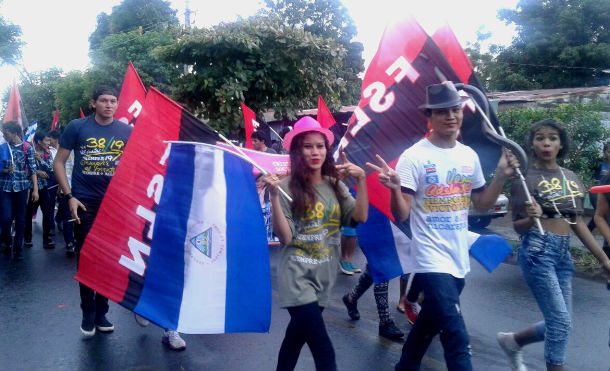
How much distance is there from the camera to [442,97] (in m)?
3.51

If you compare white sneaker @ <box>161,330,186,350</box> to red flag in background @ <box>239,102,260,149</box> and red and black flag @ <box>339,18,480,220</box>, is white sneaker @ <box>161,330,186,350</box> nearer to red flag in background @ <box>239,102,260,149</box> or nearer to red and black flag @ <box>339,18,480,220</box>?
red and black flag @ <box>339,18,480,220</box>

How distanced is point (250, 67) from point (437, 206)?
7.40 metres

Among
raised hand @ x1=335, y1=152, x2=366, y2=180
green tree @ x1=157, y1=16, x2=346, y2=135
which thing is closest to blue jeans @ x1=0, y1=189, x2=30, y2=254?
green tree @ x1=157, y1=16, x2=346, y2=135

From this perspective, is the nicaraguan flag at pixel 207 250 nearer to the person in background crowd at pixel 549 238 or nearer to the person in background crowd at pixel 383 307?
the person in background crowd at pixel 383 307

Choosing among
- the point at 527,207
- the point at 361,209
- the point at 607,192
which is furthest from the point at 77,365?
the point at 607,192

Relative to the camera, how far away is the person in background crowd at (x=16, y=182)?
26.4 ft

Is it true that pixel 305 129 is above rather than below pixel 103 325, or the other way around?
above

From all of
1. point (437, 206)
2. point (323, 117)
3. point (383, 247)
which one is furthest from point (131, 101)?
point (437, 206)

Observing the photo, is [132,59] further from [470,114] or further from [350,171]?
[350,171]

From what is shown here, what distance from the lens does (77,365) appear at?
4.26 metres

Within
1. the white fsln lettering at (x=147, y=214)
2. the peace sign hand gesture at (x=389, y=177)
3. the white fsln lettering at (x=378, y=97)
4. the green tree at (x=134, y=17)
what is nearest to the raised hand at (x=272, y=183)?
the peace sign hand gesture at (x=389, y=177)

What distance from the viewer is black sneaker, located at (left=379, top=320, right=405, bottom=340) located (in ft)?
15.7

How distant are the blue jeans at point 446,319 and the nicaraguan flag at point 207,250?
937 millimetres

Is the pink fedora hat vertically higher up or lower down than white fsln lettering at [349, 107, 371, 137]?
lower down
